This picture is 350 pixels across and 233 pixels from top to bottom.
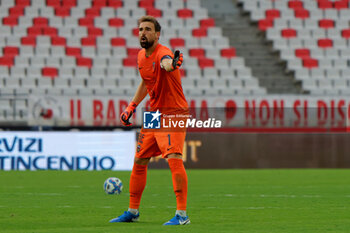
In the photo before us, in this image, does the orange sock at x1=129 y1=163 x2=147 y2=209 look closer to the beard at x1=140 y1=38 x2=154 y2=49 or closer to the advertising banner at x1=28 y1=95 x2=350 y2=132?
the beard at x1=140 y1=38 x2=154 y2=49

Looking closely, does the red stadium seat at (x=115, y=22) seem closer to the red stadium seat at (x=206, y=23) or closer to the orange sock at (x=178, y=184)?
the red stadium seat at (x=206, y=23)

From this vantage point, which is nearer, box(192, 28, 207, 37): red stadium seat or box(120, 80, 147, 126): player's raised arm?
box(120, 80, 147, 126): player's raised arm

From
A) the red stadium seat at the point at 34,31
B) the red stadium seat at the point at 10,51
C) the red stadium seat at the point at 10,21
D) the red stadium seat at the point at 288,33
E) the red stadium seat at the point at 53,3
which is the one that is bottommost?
the red stadium seat at the point at 10,51

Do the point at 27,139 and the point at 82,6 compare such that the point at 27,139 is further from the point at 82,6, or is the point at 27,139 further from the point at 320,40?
the point at 320,40

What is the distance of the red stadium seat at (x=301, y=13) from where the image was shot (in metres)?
26.7

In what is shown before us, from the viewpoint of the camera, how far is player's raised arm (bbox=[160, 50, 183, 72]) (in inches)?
254

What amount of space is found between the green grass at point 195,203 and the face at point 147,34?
1.62m

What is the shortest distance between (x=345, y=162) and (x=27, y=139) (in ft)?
24.6

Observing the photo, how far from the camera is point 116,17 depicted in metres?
24.8

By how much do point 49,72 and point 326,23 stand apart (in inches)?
403

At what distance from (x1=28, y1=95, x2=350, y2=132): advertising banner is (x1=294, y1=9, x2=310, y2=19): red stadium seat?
820 centimetres

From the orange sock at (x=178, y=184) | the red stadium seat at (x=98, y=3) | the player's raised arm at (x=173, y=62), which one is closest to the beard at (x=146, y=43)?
the player's raised arm at (x=173, y=62)

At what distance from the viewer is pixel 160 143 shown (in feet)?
22.8

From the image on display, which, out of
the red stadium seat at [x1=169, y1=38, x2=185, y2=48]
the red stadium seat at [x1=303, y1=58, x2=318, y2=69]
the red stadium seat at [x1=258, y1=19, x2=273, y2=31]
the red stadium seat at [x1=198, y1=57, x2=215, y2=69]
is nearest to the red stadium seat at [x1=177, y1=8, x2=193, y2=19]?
the red stadium seat at [x1=169, y1=38, x2=185, y2=48]
